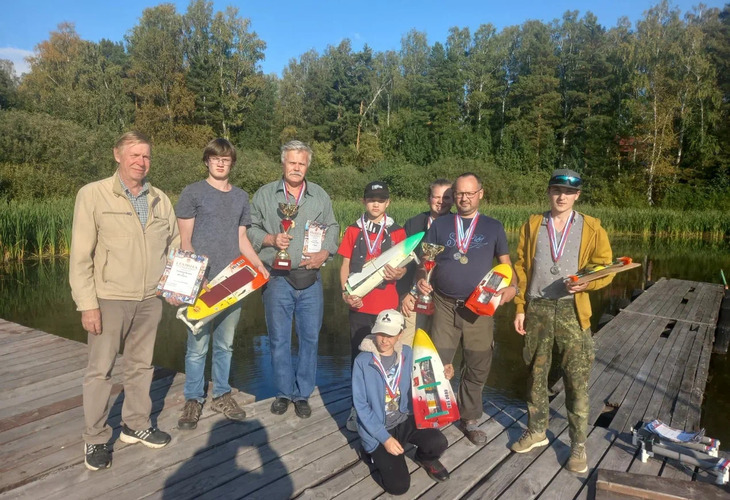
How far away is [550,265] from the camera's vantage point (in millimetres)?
3459

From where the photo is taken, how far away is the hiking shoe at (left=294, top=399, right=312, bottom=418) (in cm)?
399

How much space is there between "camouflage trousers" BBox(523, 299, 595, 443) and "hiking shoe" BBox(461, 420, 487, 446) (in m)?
0.35

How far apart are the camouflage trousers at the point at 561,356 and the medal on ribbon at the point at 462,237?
0.57 meters

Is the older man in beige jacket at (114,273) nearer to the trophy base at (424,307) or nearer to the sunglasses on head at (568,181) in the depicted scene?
the trophy base at (424,307)

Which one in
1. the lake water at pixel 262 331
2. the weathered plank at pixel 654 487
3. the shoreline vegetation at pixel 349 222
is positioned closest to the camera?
the weathered plank at pixel 654 487

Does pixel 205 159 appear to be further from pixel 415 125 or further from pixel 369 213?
pixel 415 125

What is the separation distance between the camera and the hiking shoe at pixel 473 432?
3.67 metres

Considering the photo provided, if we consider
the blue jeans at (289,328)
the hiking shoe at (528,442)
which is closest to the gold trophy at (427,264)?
the blue jeans at (289,328)

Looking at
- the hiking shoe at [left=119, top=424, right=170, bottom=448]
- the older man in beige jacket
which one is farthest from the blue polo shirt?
the hiking shoe at [left=119, top=424, right=170, bottom=448]

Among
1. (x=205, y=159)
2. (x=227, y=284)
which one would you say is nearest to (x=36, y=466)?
(x=227, y=284)

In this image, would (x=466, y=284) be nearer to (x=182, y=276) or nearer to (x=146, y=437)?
(x=182, y=276)

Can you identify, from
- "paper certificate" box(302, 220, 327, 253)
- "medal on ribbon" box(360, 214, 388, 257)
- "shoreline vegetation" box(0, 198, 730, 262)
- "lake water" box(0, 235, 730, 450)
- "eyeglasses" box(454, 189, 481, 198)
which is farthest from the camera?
"shoreline vegetation" box(0, 198, 730, 262)

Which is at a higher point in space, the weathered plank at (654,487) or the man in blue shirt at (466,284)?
the man in blue shirt at (466,284)

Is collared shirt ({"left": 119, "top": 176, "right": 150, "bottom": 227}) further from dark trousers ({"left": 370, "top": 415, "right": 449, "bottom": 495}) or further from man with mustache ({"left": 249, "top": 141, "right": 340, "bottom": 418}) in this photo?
dark trousers ({"left": 370, "top": 415, "right": 449, "bottom": 495})
